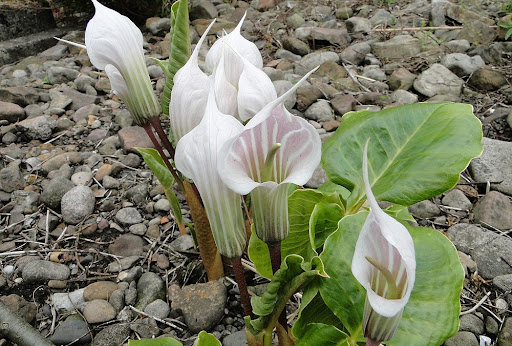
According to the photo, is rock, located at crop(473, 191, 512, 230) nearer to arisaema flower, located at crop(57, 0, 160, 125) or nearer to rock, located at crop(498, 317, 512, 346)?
rock, located at crop(498, 317, 512, 346)

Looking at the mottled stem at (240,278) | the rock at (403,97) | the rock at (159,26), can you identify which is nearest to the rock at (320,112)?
the rock at (403,97)

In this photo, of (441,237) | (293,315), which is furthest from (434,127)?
(293,315)

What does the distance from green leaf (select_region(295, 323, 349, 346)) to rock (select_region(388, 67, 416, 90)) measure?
6.43 ft

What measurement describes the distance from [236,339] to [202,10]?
331 cm

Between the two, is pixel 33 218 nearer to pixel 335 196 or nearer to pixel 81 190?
pixel 81 190

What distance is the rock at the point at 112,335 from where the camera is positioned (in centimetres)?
133

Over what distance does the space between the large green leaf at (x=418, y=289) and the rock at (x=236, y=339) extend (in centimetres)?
43

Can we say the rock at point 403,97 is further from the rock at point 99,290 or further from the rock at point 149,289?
the rock at point 99,290

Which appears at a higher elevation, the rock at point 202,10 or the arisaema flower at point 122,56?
the arisaema flower at point 122,56

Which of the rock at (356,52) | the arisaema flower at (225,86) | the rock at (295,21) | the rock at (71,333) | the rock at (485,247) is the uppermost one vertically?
the arisaema flower at (225,86)

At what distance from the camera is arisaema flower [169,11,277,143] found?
865 mm

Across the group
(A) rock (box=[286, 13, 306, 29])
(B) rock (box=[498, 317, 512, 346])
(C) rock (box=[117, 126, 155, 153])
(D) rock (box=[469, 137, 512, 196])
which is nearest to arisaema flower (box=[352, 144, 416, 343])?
(B) rock (box=[498, 317, 512, 346])

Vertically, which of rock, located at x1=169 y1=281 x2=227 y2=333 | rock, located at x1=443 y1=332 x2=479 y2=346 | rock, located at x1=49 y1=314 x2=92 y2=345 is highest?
rock, located at x1=169 y1=281 x2=227 y2=333

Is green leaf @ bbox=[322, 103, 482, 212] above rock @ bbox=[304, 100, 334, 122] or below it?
above
